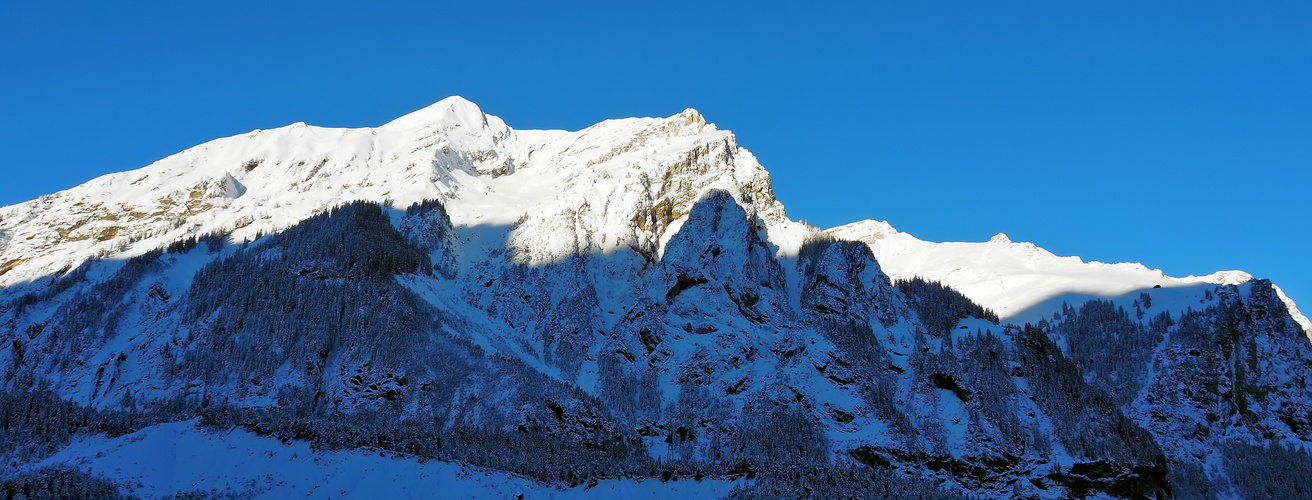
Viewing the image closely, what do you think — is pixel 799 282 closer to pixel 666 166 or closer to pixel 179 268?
pixel 666 166

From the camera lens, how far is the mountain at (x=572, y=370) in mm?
136250

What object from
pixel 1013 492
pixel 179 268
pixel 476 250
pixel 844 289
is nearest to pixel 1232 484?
pixel 1013 492

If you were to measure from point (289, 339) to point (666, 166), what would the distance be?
69.7 meters

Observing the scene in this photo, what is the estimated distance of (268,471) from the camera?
409 ft

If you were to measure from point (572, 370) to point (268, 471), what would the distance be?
4918 cm

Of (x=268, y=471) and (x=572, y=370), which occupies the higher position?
(x=572, y=370)

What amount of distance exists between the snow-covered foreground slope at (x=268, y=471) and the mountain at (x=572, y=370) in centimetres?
35

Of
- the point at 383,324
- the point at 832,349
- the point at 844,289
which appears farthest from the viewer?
the point at 844,289

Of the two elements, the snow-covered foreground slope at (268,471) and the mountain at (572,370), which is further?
the mountain at (572,370)

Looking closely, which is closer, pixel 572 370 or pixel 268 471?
pixel 268 471

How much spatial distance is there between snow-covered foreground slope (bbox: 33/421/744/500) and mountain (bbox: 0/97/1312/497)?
350mm

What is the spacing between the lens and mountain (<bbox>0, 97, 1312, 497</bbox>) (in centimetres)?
13625

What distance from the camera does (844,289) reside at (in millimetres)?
182125

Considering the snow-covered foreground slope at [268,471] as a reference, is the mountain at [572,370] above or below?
above
